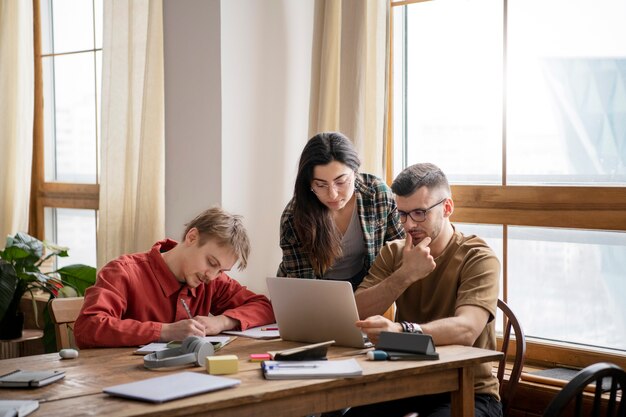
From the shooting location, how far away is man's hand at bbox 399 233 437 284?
2.46 meters

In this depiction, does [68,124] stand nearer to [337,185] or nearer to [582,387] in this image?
[337,185]

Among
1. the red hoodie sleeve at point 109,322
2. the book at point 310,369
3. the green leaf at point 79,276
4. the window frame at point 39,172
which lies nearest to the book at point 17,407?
the book at point 310,369

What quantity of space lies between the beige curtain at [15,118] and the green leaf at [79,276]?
72 cm

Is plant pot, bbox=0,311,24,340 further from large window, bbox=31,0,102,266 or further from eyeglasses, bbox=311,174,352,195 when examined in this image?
eyeglasses, bbox=311,174,352,195

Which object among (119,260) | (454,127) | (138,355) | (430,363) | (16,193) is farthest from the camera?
(16,193)

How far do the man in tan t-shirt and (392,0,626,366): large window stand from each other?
0.73 m

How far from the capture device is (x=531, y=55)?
10.5 feet

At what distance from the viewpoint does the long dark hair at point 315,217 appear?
288 cm

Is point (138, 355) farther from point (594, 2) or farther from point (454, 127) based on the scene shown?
point (594, 2)

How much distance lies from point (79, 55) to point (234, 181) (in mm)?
1785

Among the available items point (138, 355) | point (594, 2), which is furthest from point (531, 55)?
point (138, 355)

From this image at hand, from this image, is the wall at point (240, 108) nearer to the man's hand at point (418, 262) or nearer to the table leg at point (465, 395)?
the man's hand at point (418, 262)

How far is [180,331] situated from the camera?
2.44 meters

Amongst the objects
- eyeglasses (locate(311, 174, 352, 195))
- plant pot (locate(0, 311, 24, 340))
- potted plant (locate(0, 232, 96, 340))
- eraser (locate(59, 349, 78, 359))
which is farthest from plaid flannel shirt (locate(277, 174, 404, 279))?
plant pot (locate(0, 311, 24, 340))
